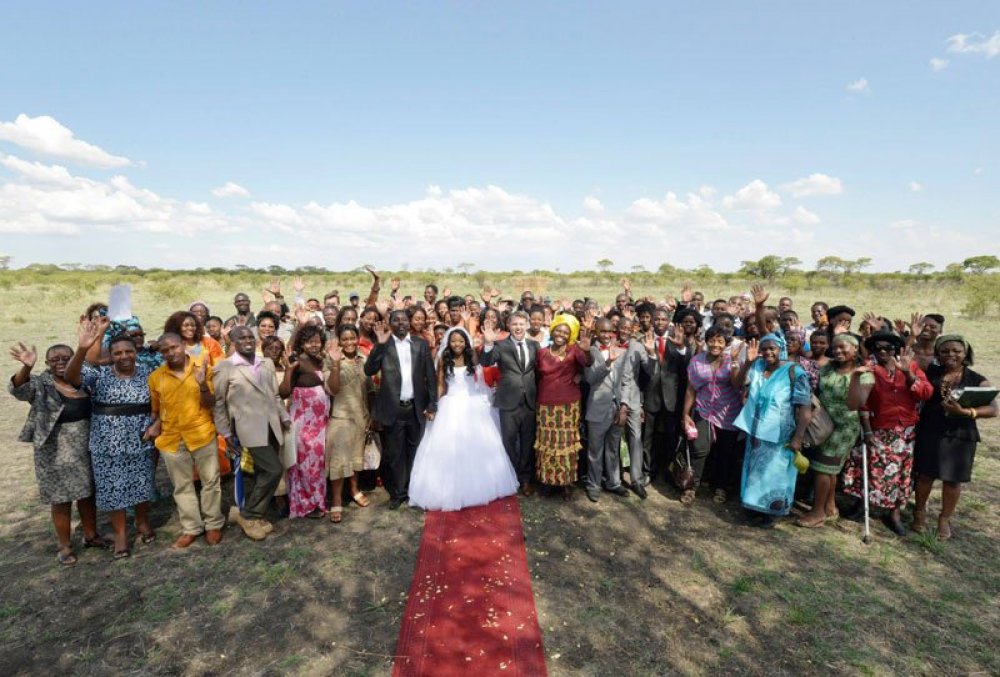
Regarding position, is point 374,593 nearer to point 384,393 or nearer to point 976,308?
point 384,393

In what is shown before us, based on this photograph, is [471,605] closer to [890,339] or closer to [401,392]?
[401,392]

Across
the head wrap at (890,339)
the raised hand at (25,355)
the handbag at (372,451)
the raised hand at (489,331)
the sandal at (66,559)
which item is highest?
the head wrap at (890,339)

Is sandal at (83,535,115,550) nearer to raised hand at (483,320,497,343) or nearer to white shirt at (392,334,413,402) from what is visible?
white shirt at (392,334,413,402)

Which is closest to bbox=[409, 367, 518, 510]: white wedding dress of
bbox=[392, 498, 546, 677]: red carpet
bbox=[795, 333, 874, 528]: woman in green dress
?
bbox=[392, 498, 546, 677]: red carpet

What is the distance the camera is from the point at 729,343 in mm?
5121

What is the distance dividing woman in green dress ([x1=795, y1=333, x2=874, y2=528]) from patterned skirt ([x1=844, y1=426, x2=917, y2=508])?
25 cm

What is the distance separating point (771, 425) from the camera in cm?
457

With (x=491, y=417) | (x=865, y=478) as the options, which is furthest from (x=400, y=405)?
(x=865, y=478)

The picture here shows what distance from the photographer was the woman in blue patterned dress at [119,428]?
4.05 m

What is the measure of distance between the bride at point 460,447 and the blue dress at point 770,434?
235 cm

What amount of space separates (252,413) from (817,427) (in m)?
4.99

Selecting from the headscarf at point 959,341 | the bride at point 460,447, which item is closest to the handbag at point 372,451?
the bride at point 460,447

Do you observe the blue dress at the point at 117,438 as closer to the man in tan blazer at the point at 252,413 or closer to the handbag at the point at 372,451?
the man in tan blazer at the point at 252,413

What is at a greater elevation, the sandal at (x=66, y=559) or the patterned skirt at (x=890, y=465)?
the patterned skirt at (x=890, y=465)
